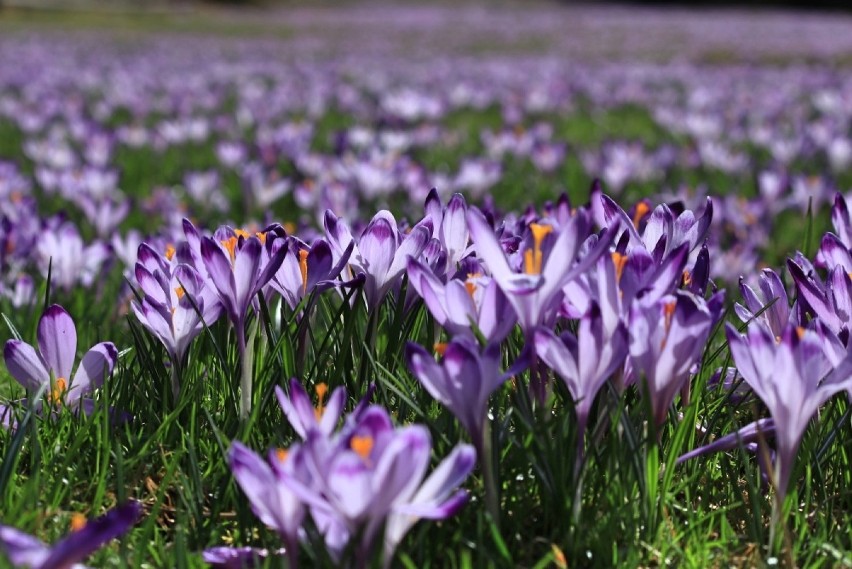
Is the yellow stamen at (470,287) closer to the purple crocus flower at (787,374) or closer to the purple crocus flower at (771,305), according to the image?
the purple crocus flower at (787,374)

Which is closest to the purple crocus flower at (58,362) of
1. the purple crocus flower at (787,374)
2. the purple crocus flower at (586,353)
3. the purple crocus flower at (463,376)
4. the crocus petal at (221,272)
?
the crocus petal at (221,272)

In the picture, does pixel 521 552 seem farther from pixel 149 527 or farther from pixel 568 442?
pixel 149 527

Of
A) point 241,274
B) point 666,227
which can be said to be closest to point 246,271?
point 241,274

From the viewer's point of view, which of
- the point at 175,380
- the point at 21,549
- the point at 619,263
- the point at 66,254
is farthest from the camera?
the point at 66,254

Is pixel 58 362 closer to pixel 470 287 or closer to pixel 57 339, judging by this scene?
pixel 57 339

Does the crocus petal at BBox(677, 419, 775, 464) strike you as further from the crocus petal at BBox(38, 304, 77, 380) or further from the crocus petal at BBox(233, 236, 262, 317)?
the crocus petal at BBox(38, 304, 77, 380)
